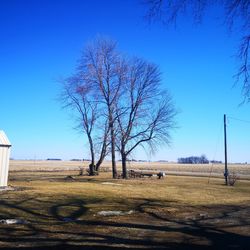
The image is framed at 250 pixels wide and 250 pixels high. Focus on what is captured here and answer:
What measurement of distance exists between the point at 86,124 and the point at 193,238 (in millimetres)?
36500

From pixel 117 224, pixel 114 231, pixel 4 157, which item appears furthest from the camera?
pixel 4 157

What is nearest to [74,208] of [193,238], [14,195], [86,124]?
[14,195]

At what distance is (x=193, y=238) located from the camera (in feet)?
28.5

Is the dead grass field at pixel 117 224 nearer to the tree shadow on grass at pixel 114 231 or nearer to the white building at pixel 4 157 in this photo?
the tree shadow on grass at pixel 114 231

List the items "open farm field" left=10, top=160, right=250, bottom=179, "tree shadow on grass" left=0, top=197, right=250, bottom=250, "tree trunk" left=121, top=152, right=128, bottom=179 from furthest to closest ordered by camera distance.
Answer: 1. "open farm field" left=10, top=160, right=250, bottom=179
2. "tree trunk" left=121, top=152, right=128, bottom=179
3. "tree shadow on grass" left=0, top=197, right=250, bottom=250

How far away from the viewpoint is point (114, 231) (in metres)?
9.35

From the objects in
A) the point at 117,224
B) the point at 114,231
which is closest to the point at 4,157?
the point at 117,224

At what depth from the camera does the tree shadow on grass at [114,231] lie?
7.82m

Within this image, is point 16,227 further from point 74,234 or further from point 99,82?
point 99,82

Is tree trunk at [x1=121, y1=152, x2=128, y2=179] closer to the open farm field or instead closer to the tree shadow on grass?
the open farm field

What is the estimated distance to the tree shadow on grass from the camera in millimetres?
7820

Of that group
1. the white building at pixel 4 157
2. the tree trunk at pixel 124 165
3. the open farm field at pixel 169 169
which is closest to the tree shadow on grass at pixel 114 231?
the white building at pixel 4 157

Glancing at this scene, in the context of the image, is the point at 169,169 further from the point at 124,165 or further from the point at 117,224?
the point at 117,224

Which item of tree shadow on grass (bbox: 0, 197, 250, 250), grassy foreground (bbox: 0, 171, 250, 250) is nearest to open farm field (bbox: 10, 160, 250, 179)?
grassy foreground (bbox: 0, 171, 250, 250)
